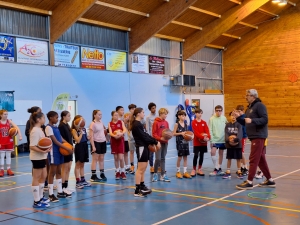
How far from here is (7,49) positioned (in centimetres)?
1495

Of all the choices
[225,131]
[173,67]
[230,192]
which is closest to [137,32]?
[173,67]

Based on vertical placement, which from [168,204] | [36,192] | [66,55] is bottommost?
[168,204]

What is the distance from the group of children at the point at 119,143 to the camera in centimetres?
606

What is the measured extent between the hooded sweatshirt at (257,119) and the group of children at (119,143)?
1140mm

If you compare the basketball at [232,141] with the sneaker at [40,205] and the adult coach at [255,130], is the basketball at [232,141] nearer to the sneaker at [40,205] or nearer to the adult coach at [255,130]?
the adult coach at [255,130]

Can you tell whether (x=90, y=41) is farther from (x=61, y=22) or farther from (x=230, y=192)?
(x=230, y=192)

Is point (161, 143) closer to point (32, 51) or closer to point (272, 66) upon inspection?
point (32, 51)

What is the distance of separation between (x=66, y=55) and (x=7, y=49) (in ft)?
9.95

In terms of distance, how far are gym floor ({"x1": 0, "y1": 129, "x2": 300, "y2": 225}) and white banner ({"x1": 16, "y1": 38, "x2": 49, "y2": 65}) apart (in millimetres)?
8789

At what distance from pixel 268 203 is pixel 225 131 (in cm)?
263

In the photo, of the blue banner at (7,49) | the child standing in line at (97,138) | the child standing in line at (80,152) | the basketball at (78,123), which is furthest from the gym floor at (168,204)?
Result: the blue banner at (7,49)

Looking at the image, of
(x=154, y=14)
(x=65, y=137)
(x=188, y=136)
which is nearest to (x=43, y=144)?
(x=65, y=137)

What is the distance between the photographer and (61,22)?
16.1 metres

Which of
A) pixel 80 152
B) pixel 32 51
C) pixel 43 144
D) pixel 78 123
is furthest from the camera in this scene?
pixel 32 51
